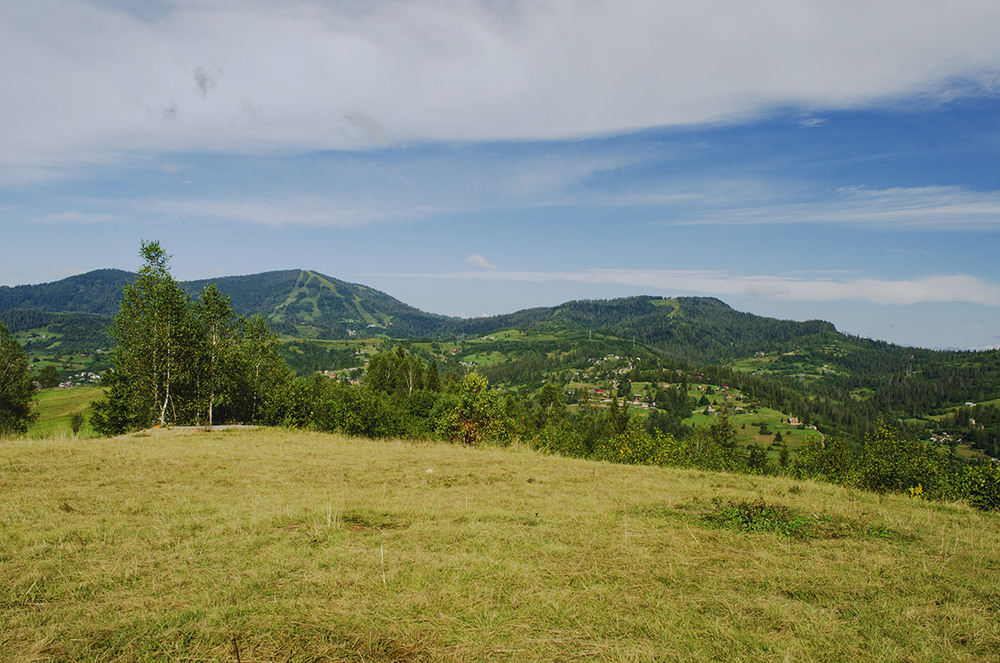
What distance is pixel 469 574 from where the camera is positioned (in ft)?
22.5

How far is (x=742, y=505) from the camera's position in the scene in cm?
1147

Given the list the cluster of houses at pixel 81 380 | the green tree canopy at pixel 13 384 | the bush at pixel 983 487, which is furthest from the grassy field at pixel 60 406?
the bush at pixel 983 487

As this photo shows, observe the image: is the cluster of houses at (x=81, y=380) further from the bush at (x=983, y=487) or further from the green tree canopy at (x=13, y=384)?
the bush at (x=983, y=487)

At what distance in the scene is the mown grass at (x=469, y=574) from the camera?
509 centimetres

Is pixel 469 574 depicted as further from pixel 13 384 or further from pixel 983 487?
pixel 13 384

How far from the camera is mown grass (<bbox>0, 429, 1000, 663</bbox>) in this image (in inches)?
201

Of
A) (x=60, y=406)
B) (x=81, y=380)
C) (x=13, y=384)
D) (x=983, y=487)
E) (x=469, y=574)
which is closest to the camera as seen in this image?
(x=469, y=574)

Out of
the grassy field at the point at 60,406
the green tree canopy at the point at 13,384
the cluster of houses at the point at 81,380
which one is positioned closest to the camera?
the green tree canopy at the point at 13,384

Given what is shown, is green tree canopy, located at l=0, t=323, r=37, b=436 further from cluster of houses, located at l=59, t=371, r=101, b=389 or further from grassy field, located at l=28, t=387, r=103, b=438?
cluster of houses, located at l=59, t=371, r=101, b=389

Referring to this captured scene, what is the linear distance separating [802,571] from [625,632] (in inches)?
163

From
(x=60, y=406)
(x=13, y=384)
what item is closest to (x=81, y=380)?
(x=60, y=406)

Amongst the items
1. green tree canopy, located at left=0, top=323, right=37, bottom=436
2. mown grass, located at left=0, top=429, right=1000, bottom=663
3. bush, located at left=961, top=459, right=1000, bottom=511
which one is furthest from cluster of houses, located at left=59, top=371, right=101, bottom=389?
bush, located at left=961, top=459, right=1000, bottom=511

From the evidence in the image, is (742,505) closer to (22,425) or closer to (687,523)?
(687,523)

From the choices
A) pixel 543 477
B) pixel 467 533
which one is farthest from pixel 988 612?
pixel 543 477
